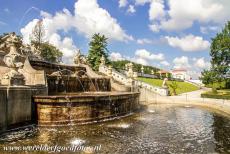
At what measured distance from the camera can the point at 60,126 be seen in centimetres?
1691

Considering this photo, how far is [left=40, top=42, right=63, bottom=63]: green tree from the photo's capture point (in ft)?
223

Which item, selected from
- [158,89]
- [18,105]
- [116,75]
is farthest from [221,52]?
[18,105]

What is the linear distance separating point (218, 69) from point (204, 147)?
51507mm

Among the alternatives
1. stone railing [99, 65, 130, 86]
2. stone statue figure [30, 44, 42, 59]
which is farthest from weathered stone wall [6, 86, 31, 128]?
stone railing [99, 65, 130, 86]

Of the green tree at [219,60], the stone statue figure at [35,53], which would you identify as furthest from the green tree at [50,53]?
the green tree at [219,60]

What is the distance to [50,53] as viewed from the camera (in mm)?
73188

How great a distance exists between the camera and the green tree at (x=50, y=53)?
68.0m

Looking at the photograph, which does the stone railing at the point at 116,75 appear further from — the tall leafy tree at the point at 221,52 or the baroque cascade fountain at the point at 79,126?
the tall leafy tree at the point at 221,52

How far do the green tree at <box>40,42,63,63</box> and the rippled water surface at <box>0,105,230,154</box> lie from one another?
5241 cm

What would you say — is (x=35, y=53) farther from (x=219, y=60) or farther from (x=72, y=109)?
(x=219, y=60)

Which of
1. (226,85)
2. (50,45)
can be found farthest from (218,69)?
(50,45)

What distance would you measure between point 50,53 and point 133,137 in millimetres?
62423

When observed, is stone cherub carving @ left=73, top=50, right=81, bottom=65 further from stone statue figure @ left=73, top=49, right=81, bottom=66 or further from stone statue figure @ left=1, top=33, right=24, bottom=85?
stone statue figure @ left=1, top=33, right=24, bottom=85

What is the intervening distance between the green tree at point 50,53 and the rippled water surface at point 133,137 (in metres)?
52.4
